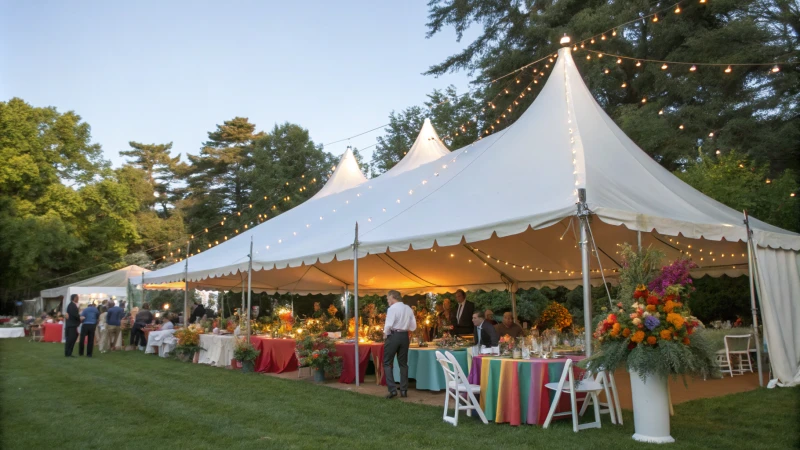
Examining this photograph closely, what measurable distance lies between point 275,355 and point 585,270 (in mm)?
6704

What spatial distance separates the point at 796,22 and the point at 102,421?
15.6 meters

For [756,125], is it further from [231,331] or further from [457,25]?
[231,331]

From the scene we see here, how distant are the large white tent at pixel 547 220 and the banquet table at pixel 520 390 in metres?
0.91

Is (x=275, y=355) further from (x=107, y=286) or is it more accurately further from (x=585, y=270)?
(x=107, y=286)

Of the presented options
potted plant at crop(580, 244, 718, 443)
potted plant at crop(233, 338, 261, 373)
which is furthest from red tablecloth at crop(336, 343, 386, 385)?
potted plant at crop(580, 244, 718, 443)

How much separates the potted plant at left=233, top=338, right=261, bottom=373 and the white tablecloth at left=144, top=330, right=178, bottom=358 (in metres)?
3.64

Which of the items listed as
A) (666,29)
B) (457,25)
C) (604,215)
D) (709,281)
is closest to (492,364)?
(604,215)

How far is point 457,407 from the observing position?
584 cm

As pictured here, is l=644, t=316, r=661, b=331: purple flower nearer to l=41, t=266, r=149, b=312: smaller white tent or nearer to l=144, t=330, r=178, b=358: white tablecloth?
l=144, t=330, r=178, b=358: white tablecloth

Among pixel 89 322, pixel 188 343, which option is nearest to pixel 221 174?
pixel 89 322

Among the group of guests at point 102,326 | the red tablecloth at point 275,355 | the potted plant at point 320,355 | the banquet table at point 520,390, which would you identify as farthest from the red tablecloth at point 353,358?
the group of guests at point 102,326

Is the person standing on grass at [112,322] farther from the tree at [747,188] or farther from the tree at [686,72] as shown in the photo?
the tree at [747,188]

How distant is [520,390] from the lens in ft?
19.3

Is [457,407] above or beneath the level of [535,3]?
beneath
